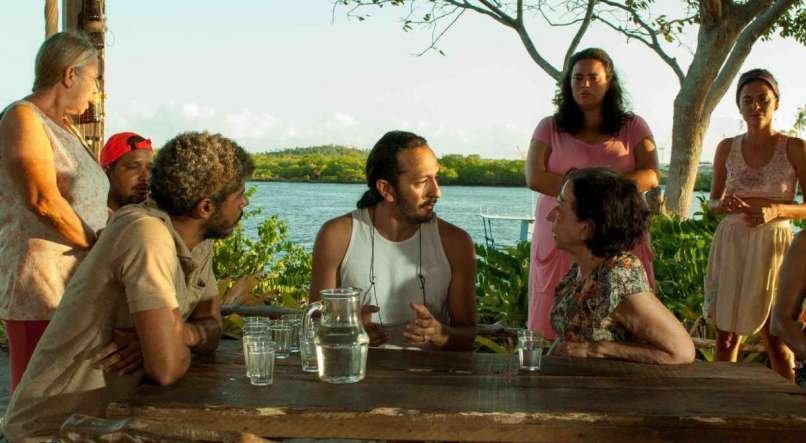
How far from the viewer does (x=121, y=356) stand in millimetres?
2211

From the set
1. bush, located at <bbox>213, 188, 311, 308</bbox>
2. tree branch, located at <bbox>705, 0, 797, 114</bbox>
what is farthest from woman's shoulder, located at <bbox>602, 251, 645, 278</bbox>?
tree branch, located at <bbox>705, 0, 797, 114</bbox>

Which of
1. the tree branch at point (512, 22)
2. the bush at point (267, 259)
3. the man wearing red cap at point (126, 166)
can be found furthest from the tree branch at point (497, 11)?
the man wearing red cap at point (126, 166)

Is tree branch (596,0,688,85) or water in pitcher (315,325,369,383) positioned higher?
tree branch (596,0,688,85)

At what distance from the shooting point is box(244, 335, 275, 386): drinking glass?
7.00 feet

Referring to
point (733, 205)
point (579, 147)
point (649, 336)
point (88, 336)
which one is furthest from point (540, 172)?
point (88, 336)

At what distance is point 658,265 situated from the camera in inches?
233

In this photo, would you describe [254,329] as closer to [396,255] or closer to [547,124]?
[396,255]

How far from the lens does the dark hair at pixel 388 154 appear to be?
296 centimetres

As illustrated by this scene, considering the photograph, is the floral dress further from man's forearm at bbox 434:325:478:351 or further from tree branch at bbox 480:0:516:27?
tree branch at bbox 480:0:516:27

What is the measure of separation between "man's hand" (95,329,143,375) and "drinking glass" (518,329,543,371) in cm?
88

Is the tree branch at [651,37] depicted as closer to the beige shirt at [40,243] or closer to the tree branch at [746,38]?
the tree branch at [746,38]

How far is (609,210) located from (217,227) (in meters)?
1.05

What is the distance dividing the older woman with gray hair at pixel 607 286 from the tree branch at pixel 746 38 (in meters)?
5.94

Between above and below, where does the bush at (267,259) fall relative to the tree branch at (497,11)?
below
